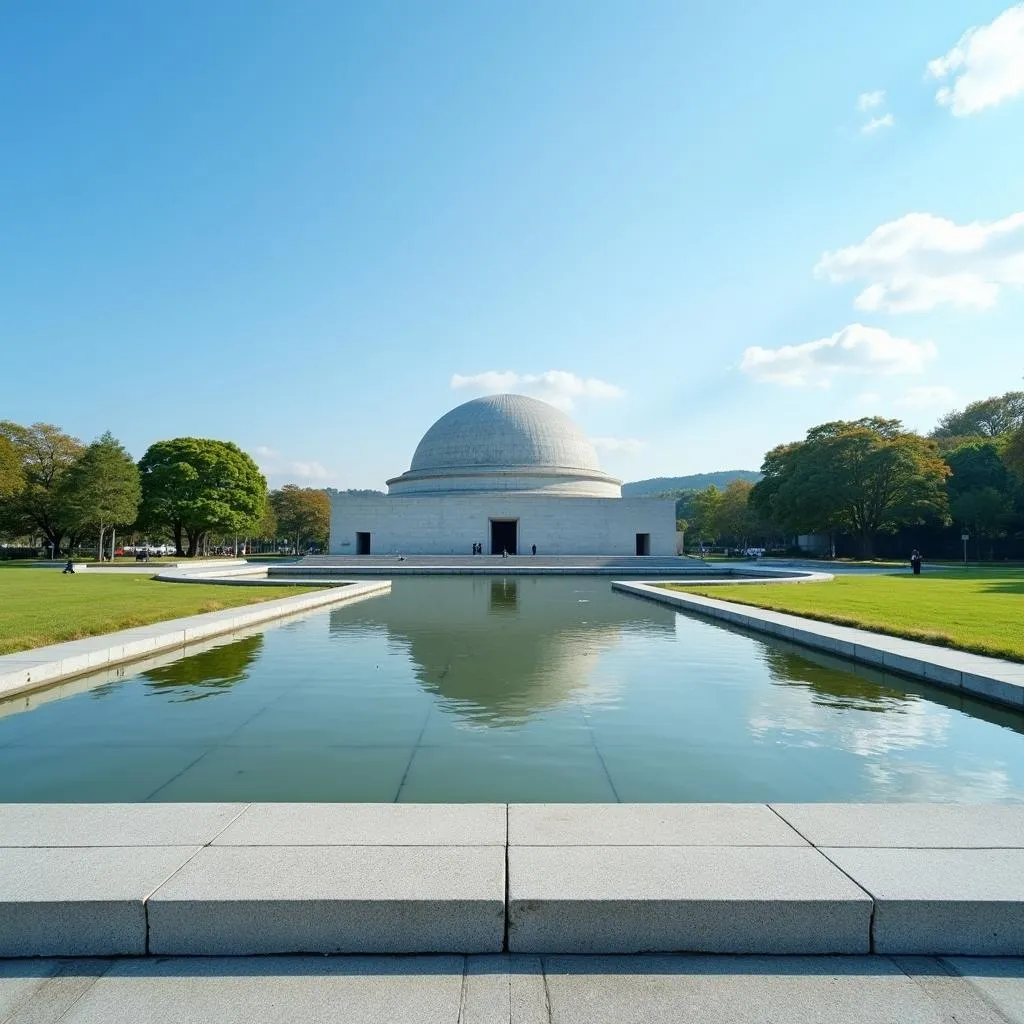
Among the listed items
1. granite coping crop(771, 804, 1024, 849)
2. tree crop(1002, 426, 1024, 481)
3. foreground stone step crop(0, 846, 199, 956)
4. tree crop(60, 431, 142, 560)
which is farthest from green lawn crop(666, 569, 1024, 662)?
tree crop(60, 431, 142, 560)

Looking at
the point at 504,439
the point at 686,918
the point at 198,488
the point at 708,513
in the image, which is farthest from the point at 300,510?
the point at 686,918

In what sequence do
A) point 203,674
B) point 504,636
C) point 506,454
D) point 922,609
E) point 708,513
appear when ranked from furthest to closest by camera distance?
point 708,513, point 506,454, point 922,609, point 504,636, point 203,674

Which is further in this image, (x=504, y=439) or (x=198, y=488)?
(x=504, y=439)

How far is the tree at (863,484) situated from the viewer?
160 ft

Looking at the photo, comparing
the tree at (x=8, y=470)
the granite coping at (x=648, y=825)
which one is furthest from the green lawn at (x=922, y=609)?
the tree at (x=8, y=470)

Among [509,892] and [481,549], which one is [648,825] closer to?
[509,892]

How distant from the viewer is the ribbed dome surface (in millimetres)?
59250

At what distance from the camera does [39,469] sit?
56.5 m

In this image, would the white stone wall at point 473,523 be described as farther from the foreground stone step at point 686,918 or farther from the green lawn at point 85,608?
the foreground stone step at point 686,918

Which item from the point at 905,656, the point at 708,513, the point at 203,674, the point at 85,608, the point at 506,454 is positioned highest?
the point at 506,454

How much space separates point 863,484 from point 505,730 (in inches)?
1944

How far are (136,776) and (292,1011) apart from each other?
3361 mm

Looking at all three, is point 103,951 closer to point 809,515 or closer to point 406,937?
point 406,937

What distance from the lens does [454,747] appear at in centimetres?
595
